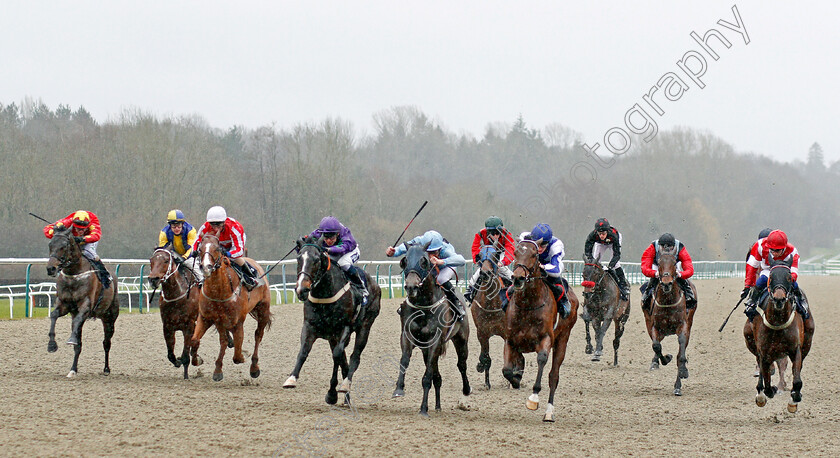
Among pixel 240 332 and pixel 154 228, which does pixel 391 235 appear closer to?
pixel 154 228

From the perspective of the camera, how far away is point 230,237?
32.4 feet

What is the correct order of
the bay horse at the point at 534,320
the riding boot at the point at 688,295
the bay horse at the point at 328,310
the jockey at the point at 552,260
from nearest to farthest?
the bay horse at the point at 534,320
the bay horse at the point at 328,310
the jockey at the point at 552,260
the riding boot at the point at 688,295

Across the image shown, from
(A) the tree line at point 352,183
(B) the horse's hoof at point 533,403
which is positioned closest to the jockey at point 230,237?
(B) the horse's hoof at point 533,403

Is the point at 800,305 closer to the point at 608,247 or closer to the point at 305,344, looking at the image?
the point at 608,247

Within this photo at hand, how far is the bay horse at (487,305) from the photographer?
376 inches

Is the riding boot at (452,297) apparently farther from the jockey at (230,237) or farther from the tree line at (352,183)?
the tree line at (352,183)

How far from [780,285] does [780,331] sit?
2.01 ft

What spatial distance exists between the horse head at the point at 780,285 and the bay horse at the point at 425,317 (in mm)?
2973

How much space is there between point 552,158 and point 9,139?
25.6 meters

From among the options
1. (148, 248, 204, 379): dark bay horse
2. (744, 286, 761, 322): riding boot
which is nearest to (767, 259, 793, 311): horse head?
A: (744, 286, 761, 322): riding boot

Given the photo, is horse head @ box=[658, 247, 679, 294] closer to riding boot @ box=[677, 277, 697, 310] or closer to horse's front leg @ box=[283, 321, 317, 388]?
riding boot @ box=[677, 277, 697, 310]

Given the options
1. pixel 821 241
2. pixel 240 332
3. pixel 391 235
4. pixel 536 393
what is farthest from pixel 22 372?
pixel 821 241

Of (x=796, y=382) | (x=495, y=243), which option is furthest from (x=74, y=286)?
(x=796, y=382)

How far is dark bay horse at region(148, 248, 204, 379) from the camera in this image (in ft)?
31.4
